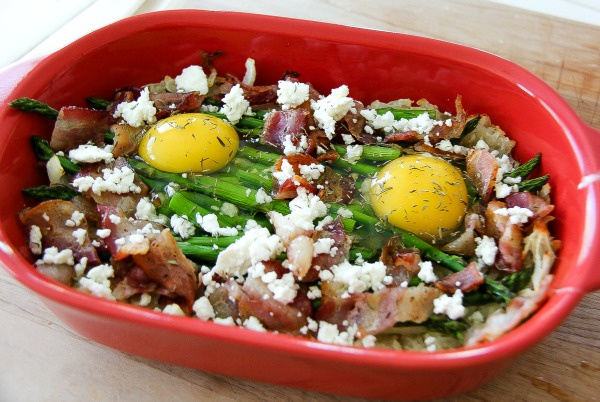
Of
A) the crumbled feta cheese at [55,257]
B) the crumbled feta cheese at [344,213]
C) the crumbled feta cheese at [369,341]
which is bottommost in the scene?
the crumbled feta cheese at [369,341]

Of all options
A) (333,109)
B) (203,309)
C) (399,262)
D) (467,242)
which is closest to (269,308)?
(203,309)

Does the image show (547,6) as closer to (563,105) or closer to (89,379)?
(563,105)

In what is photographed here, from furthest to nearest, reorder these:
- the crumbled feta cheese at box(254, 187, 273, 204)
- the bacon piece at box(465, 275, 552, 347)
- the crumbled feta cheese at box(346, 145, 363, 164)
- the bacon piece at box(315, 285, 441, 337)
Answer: the crumbled feta cheese at box(346, 145, 363, 164), the crumbled feta cheese at box(254, 187, 273, 204), the bacon piece at box(315, 285, 441, 337), the bacon piece at box(465, 275, 552, 347)

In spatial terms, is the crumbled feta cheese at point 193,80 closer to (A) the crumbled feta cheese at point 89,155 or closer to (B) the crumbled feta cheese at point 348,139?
(A) the crumbled feta cheese at point 89,155

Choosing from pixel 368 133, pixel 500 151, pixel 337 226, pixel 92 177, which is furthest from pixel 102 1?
pixel 500 151

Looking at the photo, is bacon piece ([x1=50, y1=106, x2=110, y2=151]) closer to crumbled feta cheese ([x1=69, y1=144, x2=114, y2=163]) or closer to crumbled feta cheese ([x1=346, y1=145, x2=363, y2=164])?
crumbled feta cheese ([x1=69, y1=144, x2=114, y2=163])

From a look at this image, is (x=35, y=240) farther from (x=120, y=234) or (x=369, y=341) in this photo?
(x=369, y=341)

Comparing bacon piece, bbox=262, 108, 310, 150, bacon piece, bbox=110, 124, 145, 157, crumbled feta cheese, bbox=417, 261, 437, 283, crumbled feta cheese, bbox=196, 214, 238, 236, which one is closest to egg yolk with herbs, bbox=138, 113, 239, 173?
bacon piece, bbox=110, 124, 145, 157

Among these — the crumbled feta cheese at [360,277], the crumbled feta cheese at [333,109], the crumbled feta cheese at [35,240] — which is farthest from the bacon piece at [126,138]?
the crumbled feta cheese at [360,277]
